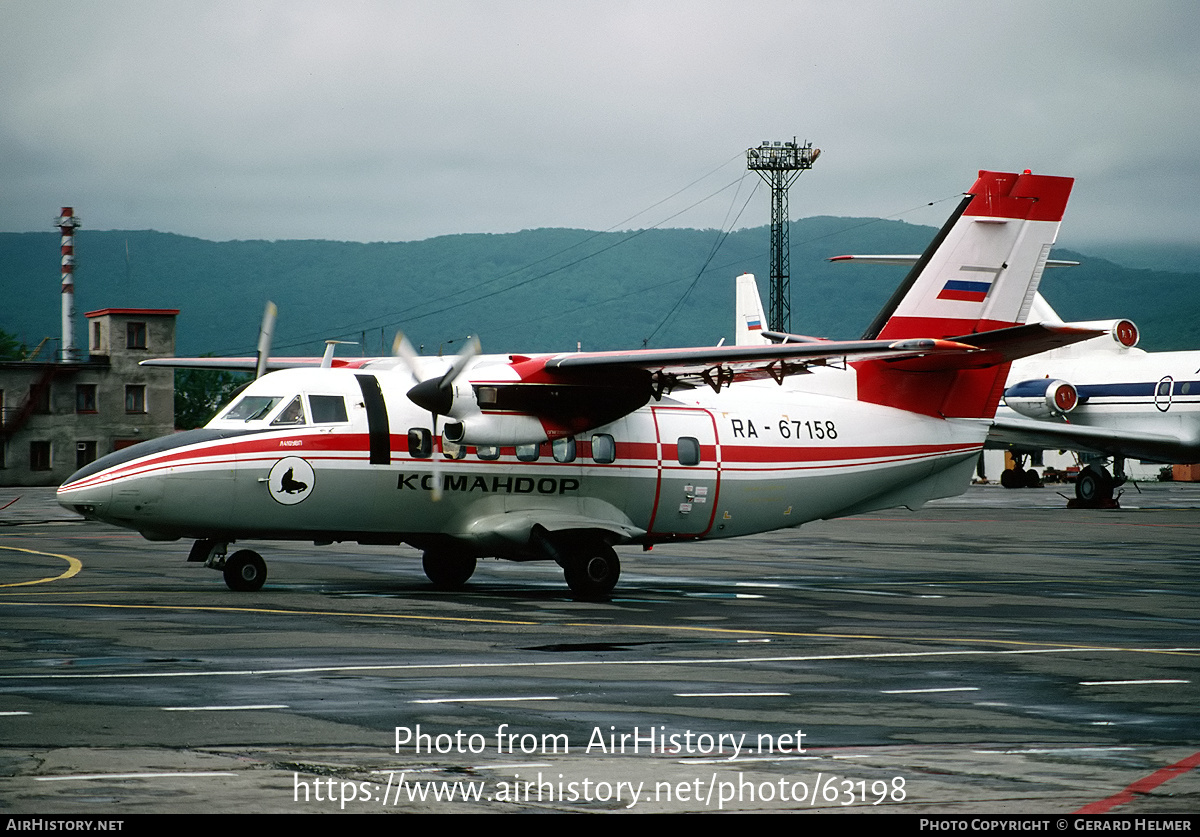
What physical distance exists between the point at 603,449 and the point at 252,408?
213 inches

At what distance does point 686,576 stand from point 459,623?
818cm

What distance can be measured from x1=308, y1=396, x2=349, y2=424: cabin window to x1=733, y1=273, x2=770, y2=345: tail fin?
119 feet

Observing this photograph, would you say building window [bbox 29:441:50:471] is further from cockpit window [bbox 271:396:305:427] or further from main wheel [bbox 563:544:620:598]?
main wheel [bbox 563:544:620:598]

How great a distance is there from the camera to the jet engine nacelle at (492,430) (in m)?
18.5

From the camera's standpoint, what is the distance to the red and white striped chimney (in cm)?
8231

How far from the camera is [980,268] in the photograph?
73.9 ft

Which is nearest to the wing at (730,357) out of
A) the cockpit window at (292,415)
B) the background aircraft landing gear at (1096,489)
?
the cockpit window at (292,415)

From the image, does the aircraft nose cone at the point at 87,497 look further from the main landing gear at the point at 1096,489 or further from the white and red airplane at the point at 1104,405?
the main landing gear at the point at 1096,489

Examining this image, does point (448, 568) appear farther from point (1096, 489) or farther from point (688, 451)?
point (1096, 489)

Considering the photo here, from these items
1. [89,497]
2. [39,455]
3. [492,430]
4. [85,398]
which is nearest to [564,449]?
[492,430]

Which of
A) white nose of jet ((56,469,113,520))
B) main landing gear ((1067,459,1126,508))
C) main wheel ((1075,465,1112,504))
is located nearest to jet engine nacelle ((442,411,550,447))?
white nose of jet ((56,469,113,520))

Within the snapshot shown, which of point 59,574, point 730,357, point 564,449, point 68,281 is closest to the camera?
point 730,357

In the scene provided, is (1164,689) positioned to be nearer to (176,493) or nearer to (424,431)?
(424,431)

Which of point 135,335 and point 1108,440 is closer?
point 1108,440
